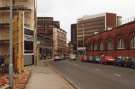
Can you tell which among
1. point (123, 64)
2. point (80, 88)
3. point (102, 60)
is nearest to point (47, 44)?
point (102, 60)

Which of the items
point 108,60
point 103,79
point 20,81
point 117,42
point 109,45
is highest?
point 117,42

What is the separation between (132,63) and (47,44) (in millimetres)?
123278

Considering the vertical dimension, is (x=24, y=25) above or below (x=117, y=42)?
above

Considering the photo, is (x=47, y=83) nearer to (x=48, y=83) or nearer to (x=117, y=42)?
(x=48, y=83)

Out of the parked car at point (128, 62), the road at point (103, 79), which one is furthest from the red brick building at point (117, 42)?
the road at point (103, 79)

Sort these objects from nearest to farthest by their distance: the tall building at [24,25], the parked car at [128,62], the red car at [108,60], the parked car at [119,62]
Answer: the parked car at [128,62] < the parked car at [119,62] < the red car at [108,60] < the tall building at [24,25]

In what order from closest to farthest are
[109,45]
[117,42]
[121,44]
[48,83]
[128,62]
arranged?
1. [48,83]
2. [128,62]
3. [121,44]
4. [117,42]
5. [109,45]

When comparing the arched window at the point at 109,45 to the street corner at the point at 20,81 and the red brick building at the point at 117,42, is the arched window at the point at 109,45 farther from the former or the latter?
the street corner at the point at 20,81

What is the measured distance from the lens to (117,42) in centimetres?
8581

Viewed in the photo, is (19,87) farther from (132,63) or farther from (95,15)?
(95,15)

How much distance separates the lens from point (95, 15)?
623 feet

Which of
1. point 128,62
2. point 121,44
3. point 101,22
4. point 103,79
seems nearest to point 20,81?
point 103,79

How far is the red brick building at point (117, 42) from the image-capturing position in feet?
247

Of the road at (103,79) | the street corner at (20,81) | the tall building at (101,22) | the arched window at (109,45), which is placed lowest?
the road at (103,79)
